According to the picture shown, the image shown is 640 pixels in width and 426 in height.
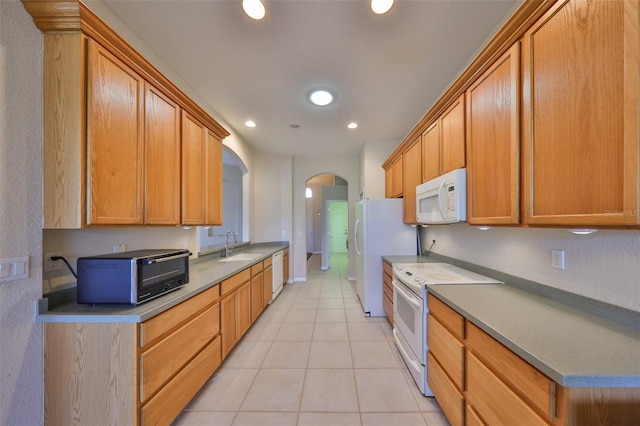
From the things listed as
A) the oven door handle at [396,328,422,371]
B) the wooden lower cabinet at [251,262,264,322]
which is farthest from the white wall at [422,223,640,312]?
the wooden lower cabinet at [251,262,264,322]

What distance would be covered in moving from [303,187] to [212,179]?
287 centimetres

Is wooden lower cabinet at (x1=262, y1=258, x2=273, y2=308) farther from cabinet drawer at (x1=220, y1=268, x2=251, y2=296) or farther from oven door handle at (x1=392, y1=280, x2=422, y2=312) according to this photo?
oven door handle at (x1=392, y1=280, x2=422, y2=312)

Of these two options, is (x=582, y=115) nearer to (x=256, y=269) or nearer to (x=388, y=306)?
(x=388, y=306)

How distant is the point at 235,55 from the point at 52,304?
7.01 ft

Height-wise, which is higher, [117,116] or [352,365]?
[117,116]

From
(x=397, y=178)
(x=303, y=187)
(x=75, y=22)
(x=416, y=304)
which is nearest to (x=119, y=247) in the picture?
(x=75, y=22)

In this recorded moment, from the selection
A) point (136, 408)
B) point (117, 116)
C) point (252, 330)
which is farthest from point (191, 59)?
point (252, 330)

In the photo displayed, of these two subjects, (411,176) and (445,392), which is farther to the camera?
(411,176)

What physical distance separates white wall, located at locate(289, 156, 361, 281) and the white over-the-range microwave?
291cm

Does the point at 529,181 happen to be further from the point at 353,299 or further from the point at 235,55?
the point at 353,299

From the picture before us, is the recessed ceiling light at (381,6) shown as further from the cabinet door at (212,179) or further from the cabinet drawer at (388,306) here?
the cabinet drawer at (388,306)

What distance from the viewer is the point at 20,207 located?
1.14 metres

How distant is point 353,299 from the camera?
3975 millimetres

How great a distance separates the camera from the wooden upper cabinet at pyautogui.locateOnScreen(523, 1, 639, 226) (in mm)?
802
